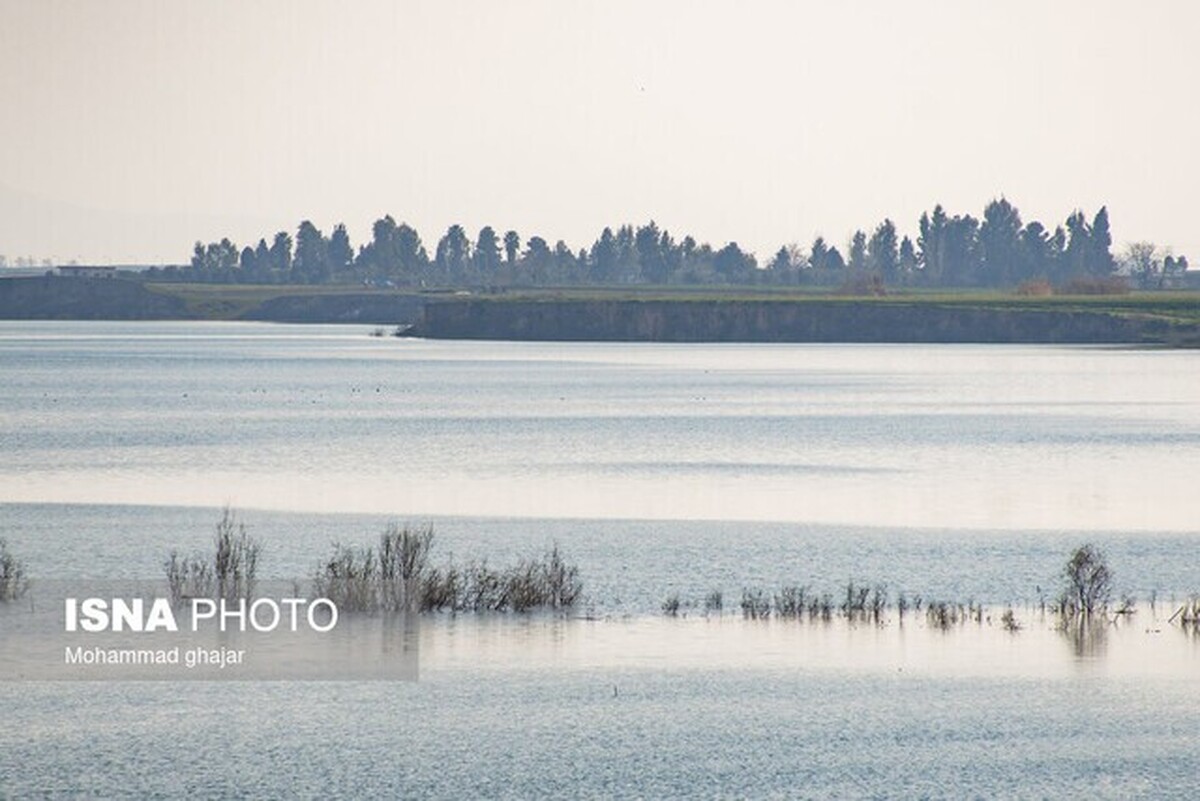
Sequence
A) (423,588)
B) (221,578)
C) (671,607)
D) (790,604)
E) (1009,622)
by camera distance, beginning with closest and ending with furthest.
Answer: (1009,622) → (423,588) → (221,578) → (790,604) → (671,607)

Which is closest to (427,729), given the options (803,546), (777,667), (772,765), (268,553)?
(772,765)

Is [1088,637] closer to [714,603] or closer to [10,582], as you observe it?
[714,603]

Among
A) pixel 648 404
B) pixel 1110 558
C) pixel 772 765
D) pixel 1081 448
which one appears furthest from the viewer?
pixel 648 404

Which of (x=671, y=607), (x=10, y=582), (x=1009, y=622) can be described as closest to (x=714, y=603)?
(x=671, y=607)

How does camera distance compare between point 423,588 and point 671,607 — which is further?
point 671,607

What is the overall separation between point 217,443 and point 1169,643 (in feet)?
195

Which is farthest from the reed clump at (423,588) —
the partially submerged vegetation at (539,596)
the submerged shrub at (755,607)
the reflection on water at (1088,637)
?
the reflection on water at (1088,637)

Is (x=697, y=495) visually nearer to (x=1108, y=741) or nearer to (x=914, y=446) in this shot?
(x=914, y=446)

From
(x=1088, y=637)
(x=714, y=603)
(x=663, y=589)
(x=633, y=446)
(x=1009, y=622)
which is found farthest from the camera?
(x=633, y=446)

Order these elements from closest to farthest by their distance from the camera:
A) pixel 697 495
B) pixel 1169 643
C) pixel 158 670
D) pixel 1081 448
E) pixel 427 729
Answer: pixel 427 729, pixel 158 670, pixel 1169 643, pixel 697 495, pixel 1081 448

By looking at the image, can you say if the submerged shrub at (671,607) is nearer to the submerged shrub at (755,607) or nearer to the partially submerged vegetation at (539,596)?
the partially submerged vegetation at (539,596)

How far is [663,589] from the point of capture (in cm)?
4300

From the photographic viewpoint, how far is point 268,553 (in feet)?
159

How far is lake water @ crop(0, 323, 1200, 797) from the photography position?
2752 centimetres
